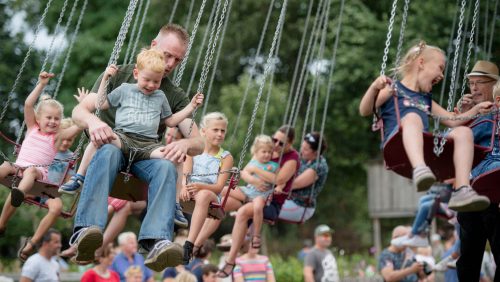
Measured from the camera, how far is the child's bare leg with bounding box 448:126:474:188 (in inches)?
330

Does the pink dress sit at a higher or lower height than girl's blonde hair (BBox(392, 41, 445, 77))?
lower

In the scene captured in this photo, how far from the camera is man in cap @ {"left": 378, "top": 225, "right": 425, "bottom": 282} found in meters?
13.8

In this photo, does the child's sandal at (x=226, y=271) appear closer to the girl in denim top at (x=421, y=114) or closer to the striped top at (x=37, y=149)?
the striped top at (x=37, y=149)

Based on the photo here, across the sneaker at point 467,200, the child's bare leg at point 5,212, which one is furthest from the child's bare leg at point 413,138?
the child's bare leg at point 5,212

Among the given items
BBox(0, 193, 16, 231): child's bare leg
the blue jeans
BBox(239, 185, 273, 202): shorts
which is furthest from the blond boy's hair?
BBox(239, 185, 273, 202): shorts

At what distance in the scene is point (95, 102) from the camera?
8.42 metres

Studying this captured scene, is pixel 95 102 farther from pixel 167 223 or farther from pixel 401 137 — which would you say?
pixel 401 137

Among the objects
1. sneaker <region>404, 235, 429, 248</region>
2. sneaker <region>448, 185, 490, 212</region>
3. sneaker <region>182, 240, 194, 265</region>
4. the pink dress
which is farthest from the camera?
sneaker <region>404, 235, 429, 248</region>

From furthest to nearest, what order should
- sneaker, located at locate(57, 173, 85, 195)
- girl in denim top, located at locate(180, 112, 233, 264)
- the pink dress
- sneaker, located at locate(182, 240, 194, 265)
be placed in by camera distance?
the pink dress, girl in denim top, located at locate(180, 112, 233, 264), sneaker, located at locate(182, 240, 194, 265), sneaker, located at locate(57, 173, 85, 195)

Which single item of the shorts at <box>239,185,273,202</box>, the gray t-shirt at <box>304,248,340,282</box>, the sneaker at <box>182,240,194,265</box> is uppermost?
the shorts at <box>239,185,273,202</box>

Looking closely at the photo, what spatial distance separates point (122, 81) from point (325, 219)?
101ft

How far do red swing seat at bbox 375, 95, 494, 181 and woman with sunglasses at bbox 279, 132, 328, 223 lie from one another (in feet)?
11.6

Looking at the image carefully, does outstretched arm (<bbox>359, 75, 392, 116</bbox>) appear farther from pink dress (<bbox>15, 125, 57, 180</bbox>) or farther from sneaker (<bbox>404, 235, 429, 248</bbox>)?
sneaker (<bbox>404, 235, 429, 248</bbox>)

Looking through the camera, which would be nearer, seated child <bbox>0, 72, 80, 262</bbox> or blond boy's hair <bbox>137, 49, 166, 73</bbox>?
blond boy's hair <bbox>137, 49, 166, 73</bbox>
